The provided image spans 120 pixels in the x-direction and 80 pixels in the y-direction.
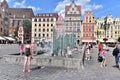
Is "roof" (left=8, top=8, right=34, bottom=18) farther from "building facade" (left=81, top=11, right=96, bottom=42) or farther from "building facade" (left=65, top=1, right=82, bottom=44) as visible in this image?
"building facade" (left=81, top=11, right=96, bottom=42)

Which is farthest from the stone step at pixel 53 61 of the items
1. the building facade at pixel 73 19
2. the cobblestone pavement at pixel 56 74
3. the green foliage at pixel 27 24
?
the green foliage at pixel 27 24

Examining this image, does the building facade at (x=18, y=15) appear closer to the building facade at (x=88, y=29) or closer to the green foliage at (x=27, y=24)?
the green foliage at (x=27, y=24)

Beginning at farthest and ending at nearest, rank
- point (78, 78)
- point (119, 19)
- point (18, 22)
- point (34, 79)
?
point (18, 22), point (119, 19), point (78, 78), point (34, 79)

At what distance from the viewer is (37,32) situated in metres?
133

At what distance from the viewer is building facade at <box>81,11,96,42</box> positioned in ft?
389

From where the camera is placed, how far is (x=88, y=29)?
119875mm


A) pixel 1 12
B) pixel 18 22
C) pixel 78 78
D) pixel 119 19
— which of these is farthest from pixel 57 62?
pixel 18 22

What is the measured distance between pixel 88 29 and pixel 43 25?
23314 mm

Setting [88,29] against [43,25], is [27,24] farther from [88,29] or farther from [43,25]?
[88,29]

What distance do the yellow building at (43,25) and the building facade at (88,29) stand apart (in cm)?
1784

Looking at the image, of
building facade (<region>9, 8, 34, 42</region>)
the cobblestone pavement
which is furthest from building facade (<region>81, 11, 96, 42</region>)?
the cobblestone pavement

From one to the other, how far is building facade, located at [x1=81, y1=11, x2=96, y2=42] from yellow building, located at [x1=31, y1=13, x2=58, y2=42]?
17836mm

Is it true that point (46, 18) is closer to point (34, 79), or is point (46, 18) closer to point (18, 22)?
point (18, 22)

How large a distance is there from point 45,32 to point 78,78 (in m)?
120
